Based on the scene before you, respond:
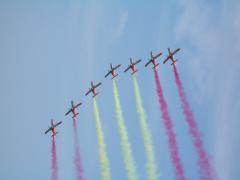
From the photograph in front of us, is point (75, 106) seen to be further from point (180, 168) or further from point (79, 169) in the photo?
point (180, 168)

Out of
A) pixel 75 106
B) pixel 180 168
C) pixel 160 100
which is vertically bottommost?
pixel 180 168

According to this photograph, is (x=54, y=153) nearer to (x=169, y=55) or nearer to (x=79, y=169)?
(x=79, y=169)

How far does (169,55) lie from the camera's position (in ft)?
375

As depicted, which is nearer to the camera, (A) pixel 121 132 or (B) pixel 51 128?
(A) pixel 121 132

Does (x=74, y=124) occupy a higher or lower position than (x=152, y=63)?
lower

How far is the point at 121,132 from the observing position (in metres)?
108

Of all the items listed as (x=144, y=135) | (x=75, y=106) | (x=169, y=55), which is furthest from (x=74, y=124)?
(x=169, y=55)

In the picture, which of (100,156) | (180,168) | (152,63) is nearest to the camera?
(180,168)

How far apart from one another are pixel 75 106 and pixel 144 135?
2124 centimetres

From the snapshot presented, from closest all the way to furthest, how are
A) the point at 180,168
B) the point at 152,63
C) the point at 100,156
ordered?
the point at 180,168
the point at 100,156
the point at 152,63

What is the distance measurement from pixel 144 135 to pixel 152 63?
19.4 meters

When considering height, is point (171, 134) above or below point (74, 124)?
below

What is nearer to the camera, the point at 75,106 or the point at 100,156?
the point at 100,156

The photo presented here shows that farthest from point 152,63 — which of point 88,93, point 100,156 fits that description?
point 100,156
